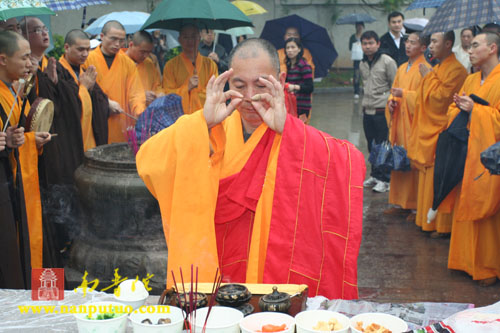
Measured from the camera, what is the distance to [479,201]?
4324 millimetres

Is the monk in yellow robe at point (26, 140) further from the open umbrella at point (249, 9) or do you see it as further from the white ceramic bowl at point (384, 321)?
the open umbrella at point (249, 9)

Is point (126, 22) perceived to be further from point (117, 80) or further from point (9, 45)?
point (9, 45)

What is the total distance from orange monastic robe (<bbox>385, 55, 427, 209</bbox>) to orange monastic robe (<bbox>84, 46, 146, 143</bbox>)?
2.77 metres

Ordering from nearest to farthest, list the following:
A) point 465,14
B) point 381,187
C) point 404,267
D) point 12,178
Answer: point 12,178
point 465,14
point 404,267
point 381,187

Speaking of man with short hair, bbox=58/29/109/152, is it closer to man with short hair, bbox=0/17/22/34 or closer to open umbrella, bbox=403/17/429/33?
man with short hair, bbox=0/17/22/34

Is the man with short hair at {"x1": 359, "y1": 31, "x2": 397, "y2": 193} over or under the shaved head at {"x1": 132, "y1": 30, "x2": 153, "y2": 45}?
under

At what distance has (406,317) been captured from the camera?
73.6 inches

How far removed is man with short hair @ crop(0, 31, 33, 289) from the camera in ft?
11.9

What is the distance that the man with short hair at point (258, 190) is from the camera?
2234mm

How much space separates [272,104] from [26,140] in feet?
7.48

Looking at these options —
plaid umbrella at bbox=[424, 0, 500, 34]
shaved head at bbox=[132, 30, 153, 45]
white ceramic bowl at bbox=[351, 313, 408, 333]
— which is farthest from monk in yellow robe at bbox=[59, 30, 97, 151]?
white ceramic bowl at bbox=[351, 313, 408, 333]

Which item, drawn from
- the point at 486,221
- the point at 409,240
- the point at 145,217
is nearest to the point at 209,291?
the point at 145,217

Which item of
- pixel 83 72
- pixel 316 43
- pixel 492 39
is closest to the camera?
pixel 492 39

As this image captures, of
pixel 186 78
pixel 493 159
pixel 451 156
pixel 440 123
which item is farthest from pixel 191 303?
pixel 186 78
